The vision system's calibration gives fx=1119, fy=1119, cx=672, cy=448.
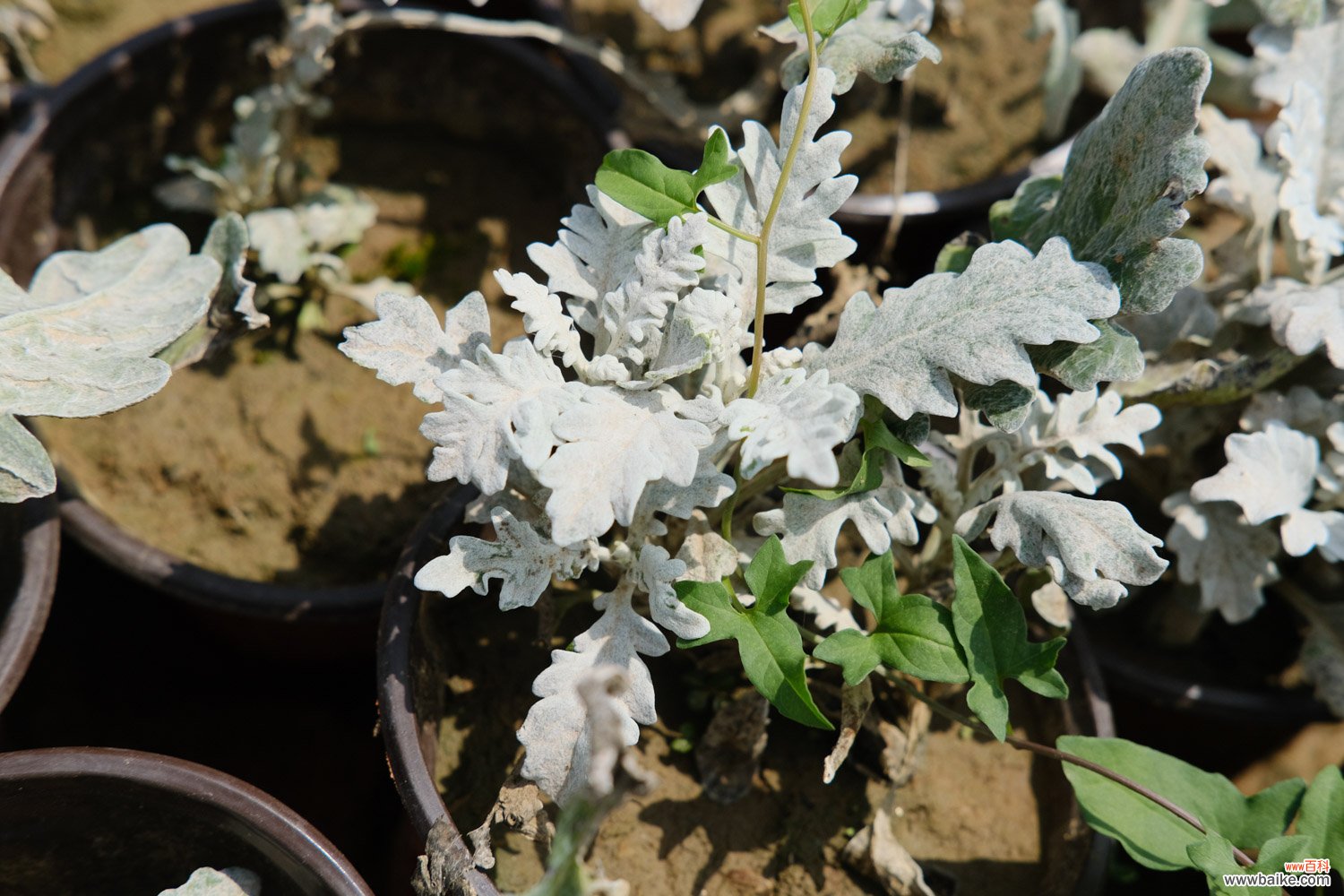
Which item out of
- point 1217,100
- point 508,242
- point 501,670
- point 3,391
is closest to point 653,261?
point 501,670

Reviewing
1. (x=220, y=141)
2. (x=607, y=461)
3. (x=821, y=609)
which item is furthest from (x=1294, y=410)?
(x=220, y=141)

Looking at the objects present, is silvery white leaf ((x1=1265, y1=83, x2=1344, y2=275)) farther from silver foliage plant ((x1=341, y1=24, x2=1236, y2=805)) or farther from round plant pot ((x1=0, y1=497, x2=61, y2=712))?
round plant pot ((x1=0, y1=497, x2=61, y2=712))

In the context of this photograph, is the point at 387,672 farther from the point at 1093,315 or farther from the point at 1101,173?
the point at 1101,173

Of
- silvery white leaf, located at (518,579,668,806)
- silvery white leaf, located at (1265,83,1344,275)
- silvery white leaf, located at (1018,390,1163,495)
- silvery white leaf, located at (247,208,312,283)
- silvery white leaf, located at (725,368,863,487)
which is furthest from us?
silvery white leaf, located at (247,208,312,283)

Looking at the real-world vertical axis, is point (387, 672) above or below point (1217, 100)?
below

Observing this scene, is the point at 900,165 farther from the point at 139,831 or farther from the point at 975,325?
the point at 139,831

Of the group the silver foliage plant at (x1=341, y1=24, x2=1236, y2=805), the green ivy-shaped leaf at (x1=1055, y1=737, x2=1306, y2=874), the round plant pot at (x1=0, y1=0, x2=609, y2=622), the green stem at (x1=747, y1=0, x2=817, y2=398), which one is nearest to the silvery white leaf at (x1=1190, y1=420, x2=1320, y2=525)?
the silver foliage plant at (x1=341, y1=24, x2=1236, y2=805)

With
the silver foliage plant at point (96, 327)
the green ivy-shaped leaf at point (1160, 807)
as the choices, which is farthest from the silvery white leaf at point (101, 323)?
the green ivy-shaped leaf at point (1160, 807)
